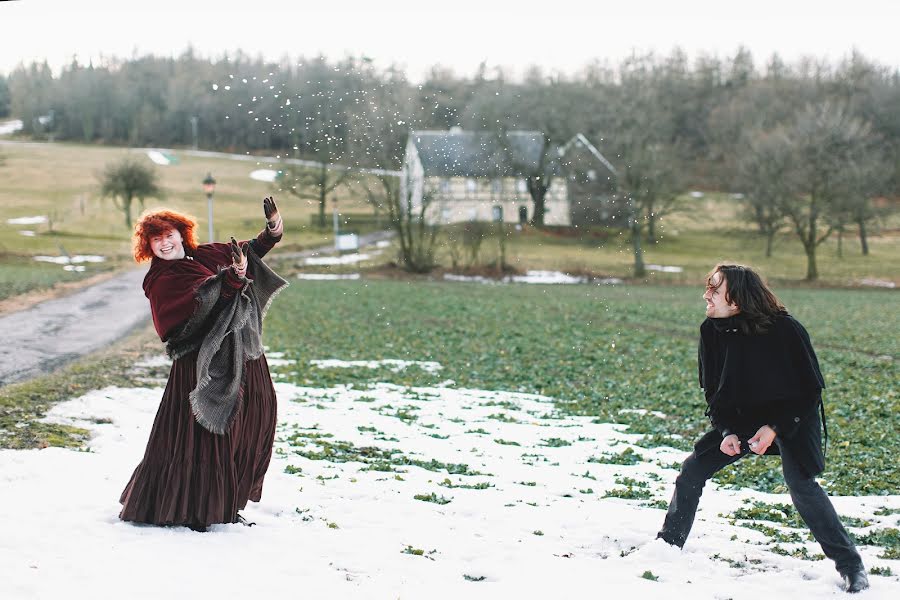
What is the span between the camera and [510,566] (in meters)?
6.25

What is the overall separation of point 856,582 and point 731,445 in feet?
3.49

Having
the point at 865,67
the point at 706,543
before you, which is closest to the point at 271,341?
the point at 706,543

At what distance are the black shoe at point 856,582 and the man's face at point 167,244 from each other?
4765 millimetres

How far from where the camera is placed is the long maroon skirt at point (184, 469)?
251 inches

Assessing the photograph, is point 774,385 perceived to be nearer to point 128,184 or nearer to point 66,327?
point 66,327

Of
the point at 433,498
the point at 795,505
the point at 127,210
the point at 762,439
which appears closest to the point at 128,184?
the point at 127,210

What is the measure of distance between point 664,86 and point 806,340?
80.5 m

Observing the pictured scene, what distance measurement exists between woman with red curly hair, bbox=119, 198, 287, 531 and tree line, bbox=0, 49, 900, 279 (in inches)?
223

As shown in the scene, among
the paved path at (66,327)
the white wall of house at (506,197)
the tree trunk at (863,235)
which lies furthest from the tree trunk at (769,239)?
the white wall of house at (506,197)

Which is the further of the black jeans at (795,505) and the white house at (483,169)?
the white house at (483,169)

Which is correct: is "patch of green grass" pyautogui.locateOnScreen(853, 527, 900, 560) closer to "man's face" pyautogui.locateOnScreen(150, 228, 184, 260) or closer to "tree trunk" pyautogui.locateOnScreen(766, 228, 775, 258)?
"man's face" pyautogui.locateOnScreen(150, 228, 184, 260)

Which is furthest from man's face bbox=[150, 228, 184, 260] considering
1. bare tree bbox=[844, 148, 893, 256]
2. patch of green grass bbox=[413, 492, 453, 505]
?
bare tree bbox=[844, 148, 893, 256]

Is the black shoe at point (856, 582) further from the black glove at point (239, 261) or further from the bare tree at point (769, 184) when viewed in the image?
the bare tree at point (769, 184)

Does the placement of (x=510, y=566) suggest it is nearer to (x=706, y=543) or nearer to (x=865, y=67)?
(x=706, y=543)
